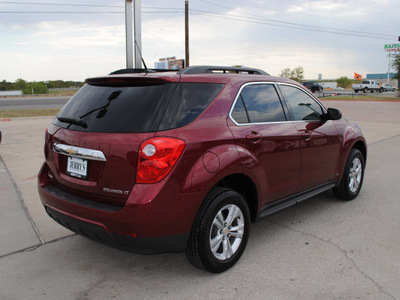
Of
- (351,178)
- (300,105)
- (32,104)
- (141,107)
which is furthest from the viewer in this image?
(32,104)

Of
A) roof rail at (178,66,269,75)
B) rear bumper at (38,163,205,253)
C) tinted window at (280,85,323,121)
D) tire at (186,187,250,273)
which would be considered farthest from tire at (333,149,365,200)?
rear bumper at (38,163,205,253)

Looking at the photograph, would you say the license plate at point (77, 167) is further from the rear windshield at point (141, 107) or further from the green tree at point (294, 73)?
the green tree at point (294, 73)

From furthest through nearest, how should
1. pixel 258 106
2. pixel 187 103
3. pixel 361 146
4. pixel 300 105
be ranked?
pixel 361 146 < pixel 300 105 < pixel 258 106 < pixel 187 103

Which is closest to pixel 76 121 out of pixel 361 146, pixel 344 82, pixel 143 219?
pixel 143 219

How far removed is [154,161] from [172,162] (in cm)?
13

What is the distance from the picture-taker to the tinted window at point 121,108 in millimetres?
2930

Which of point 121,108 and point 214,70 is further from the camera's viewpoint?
point 214,70

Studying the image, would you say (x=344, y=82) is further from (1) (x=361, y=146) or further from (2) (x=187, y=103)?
(2) (x=187, y=103)

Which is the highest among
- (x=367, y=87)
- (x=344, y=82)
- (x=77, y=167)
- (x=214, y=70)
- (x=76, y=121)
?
(x=344, y=82)

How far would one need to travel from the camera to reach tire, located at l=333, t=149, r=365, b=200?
5090 mm

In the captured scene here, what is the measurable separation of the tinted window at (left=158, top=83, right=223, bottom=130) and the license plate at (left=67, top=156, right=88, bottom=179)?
2.34 ft

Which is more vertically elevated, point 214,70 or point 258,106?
point 214,70

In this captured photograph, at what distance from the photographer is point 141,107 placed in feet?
9.79

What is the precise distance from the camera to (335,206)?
509 centimetres
